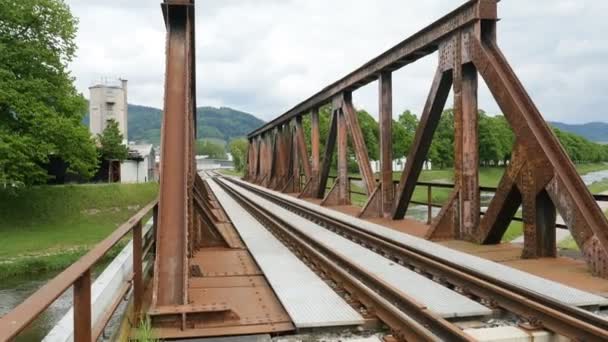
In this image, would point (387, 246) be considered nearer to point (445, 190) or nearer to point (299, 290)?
point (299, 290)

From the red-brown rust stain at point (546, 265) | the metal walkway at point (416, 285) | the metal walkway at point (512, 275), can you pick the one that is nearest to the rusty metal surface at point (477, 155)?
the red-brown rust stain at point (546, 265)

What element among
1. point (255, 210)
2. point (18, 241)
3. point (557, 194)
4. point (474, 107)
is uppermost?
point (474, 107)

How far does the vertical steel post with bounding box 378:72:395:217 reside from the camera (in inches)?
526

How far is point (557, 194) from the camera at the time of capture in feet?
23.4

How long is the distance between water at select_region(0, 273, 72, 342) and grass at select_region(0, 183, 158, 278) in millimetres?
1257

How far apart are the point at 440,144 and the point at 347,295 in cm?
6508

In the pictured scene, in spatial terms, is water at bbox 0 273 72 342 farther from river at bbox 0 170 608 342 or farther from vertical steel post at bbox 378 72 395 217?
vertical steel post at bbox 378 72 395 217

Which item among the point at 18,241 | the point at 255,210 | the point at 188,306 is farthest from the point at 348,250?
the point at 18,241

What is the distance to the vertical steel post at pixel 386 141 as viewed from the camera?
13.4 meters

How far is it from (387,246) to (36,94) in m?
22.4

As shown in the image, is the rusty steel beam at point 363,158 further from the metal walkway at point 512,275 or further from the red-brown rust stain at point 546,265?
the red-brown rust stain at point 546,265

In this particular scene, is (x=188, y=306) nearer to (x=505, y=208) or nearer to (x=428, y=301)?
(x=428, y=301)

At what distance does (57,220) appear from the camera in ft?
92.7

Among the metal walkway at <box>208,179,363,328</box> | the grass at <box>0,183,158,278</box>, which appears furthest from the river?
the metal walkway at <box>208,179,363,328</box>
